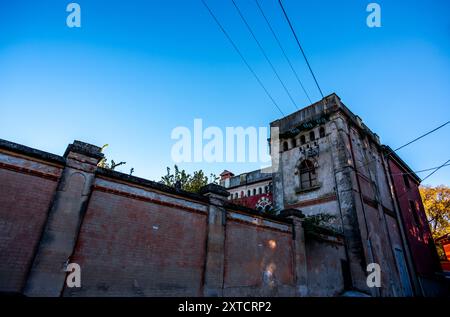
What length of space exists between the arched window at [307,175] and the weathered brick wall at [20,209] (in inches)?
536

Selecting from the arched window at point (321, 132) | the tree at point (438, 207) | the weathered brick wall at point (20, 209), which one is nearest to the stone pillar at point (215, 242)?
the weathered brick wall at point (20, 209)

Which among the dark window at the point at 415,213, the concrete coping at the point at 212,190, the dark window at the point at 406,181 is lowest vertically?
the concrete coping at the point at 212,190

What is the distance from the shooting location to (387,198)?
59.3ft

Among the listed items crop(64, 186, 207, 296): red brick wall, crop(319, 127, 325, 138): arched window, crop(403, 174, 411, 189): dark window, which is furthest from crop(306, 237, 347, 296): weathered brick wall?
crop(403, 174, 411, 189): dark window

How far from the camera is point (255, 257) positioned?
28.5 feet

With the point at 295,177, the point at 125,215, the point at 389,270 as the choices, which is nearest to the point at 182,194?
the point at 125,215

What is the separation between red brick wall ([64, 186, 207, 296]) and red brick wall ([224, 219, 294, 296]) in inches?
46.4

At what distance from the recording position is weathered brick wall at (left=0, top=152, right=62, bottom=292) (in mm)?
4832

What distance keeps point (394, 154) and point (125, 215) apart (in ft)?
73.6

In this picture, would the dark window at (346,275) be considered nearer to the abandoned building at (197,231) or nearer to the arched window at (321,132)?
the abandoned building at (197,231)

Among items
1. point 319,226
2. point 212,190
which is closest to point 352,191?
point 319,226

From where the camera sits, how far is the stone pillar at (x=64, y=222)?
5016 mm

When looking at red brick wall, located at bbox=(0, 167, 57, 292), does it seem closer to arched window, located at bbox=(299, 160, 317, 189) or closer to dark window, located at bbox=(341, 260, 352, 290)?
dark window, located at bbox=(341, 260, 352, 290)

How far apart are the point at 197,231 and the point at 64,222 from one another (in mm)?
3508
